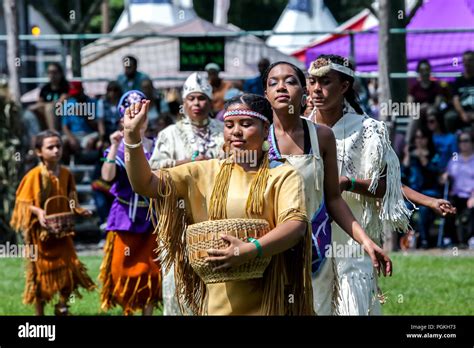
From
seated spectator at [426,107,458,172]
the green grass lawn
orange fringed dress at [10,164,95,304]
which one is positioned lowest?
the green grass lawn

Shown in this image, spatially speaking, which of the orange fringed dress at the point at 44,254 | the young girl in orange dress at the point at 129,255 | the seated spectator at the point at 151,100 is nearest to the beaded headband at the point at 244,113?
the young girl in orange dress at the point at 129,255

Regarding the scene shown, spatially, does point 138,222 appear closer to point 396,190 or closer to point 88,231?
point 396,190

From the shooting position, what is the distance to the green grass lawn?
9.64 m

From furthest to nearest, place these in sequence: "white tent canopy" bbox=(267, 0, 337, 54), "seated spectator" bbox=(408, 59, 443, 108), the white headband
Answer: "white tent canopy" bbox=(267, 0, 337, 54) → "seated spectator" bbox=(408, 59, 443, 108) → the white headband

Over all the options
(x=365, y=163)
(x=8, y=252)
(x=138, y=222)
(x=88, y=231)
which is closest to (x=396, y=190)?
(x=365, y=163)

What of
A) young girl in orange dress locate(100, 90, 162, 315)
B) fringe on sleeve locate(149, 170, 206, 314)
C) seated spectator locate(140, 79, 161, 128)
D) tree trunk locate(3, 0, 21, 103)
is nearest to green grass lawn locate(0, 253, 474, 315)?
young girl in orange dress locate(100, 90, 162, 315)

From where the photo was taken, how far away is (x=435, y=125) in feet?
45.6

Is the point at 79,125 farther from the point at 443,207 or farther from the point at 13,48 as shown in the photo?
the point at 443,207

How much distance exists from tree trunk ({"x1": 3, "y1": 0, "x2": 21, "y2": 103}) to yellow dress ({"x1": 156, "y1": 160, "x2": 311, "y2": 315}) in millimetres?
9522

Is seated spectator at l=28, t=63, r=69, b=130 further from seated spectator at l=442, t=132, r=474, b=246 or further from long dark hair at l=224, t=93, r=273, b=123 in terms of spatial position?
long dark hair at l=224, t=93, r=273, b=123

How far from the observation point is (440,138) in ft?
45.5
